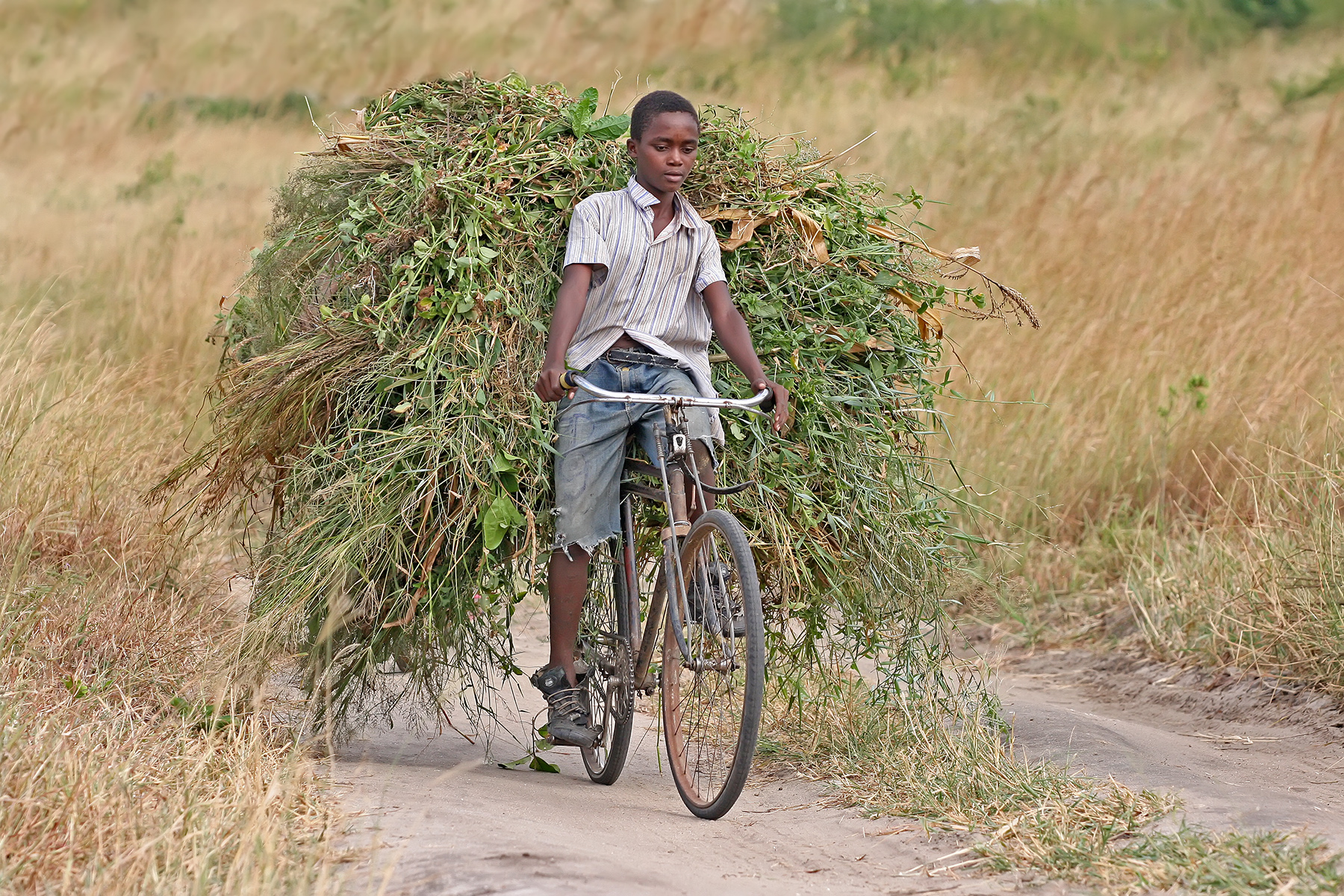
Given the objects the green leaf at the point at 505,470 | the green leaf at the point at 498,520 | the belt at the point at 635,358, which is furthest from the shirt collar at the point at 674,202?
the green leaf at the point at 498,520

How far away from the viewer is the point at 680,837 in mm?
3848

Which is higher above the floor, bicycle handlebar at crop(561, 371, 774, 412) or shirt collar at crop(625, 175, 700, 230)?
shirt collar at crop(625, 175, 700, 230)

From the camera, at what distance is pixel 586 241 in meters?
4.11

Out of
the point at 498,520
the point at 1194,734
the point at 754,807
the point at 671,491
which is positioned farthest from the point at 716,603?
the point at 1194,734

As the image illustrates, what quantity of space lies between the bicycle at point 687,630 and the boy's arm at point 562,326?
0.05 m

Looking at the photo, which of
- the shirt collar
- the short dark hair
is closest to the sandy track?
the shirt collar

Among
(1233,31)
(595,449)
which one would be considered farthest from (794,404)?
(1233,31)

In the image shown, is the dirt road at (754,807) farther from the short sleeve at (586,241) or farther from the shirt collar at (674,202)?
the shirt collar at (674,202)

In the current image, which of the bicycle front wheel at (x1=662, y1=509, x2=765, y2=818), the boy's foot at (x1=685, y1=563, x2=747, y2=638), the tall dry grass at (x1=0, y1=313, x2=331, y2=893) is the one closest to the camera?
the tall dry grass at (x1=0, y1=313, x2=331, y2=893)

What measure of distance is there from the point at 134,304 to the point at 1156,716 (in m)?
6.14

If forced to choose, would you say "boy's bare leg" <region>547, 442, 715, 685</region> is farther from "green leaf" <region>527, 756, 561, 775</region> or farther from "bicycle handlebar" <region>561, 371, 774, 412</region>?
"green leaf" <region>527, 756, 561, 775</region>

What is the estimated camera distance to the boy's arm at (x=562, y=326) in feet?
13.1

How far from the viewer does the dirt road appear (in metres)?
3.25

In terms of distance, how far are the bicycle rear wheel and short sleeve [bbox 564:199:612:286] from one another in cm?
85
